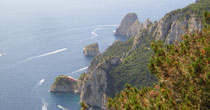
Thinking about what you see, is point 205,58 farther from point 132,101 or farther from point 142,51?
point 142,51

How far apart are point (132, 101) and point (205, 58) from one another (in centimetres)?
539

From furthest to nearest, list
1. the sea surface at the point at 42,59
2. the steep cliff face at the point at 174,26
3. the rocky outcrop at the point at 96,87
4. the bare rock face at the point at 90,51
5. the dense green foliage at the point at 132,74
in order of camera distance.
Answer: the bare rock face at the point at 90,51
the sea surface at the point at 42,59
the rocky outcrop at the point at 96,87
the dense green foliage at the point at 132,74
the steep cliff face at the point at 174,26

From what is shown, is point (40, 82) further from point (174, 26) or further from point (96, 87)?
point (174, 26)

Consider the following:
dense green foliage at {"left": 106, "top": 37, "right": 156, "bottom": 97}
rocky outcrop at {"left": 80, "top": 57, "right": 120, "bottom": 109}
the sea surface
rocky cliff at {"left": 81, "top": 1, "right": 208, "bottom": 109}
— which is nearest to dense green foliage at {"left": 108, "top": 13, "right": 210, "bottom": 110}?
dense green foliage at {"left": 106, "top": 37, "right": 156, "bottom": 97}

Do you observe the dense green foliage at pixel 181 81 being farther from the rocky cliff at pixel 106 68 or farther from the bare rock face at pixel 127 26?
the bare rock face at pixel 127 26

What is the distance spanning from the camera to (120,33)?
167875 mm

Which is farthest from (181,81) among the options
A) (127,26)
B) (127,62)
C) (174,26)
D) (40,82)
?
(127,26)

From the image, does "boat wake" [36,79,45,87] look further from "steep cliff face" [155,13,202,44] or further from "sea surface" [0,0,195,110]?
"steep cliff face" [155,13,202,44]

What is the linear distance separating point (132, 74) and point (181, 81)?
57924 millimetres

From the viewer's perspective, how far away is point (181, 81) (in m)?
17.5

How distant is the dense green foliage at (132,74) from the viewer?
71200 mm

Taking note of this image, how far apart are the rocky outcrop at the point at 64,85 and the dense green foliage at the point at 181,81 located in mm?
67677

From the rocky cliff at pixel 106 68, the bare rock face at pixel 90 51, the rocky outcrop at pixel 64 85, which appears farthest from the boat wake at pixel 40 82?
the bare rock face at pixel 90 51

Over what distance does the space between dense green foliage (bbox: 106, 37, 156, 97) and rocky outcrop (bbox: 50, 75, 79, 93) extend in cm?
1585
